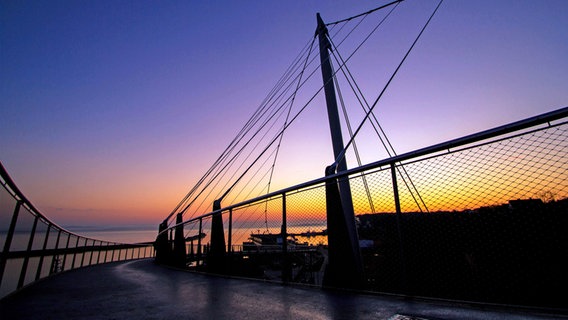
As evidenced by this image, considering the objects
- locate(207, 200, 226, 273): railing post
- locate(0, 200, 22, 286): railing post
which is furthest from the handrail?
locate(0, 200, 22, 286): railing post

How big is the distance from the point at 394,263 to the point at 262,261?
22674 millimetres

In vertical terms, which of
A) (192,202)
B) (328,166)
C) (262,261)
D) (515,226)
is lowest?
(262,261)

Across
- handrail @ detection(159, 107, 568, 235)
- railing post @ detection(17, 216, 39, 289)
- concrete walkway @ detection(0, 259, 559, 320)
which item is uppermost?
handrail @ detection(159, 107, 568, 235)

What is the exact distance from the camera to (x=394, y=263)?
3.75 m

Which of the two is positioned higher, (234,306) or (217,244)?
(217,244)

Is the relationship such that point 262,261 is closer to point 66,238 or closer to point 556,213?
point 66,238

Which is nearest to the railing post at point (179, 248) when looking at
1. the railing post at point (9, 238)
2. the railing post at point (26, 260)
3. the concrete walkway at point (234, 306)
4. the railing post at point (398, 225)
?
the railing post at point (26, 260)

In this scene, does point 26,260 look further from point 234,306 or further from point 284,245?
point 284,245

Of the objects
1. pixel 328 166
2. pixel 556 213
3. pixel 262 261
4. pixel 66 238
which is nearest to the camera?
pixel 556 213

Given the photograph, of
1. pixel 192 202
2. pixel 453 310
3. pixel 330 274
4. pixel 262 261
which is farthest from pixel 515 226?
pixel 262 261

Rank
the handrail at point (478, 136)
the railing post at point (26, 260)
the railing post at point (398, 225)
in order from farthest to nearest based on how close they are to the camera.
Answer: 1. the railing post at point (26, 260)
2. the railing post at point (398, 225)
3. the handrail at point (478, 136)

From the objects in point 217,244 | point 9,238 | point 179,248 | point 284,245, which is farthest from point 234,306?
point 179,248

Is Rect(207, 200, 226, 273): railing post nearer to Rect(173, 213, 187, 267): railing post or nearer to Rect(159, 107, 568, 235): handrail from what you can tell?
Rect(173, 213, 187, 267): railing post

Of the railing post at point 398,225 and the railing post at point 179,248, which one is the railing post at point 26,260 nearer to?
the railing post at point 179,248
